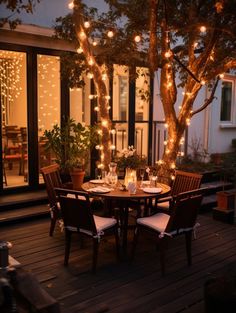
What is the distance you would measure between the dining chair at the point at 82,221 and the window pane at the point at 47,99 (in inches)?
112

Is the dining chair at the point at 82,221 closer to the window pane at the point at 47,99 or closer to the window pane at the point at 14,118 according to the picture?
the window pane at the point at 14,118

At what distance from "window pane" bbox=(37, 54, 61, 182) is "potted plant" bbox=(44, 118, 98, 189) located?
517 millimetres

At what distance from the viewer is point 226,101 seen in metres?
9.70

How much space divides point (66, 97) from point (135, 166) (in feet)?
8.61

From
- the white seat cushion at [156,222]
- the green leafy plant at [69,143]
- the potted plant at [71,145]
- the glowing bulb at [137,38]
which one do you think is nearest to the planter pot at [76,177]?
the potted plant at [71,145]

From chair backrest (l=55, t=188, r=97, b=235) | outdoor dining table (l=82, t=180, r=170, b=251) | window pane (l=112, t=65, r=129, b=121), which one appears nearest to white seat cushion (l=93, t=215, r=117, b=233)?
chair backrest (l=55, t=188, r=97, b=235)

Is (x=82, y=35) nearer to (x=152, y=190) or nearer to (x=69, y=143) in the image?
(x=69, y=143)

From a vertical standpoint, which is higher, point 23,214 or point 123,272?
point 23,214

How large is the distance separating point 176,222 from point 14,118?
463 cm

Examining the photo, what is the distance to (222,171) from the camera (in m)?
5.79

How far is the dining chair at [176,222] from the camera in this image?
3.75 meters

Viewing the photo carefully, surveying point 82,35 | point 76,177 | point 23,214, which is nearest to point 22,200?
point 23,214

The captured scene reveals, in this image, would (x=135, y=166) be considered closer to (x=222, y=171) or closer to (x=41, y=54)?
(x=222, y=171)

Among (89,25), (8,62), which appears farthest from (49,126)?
(89,25)
